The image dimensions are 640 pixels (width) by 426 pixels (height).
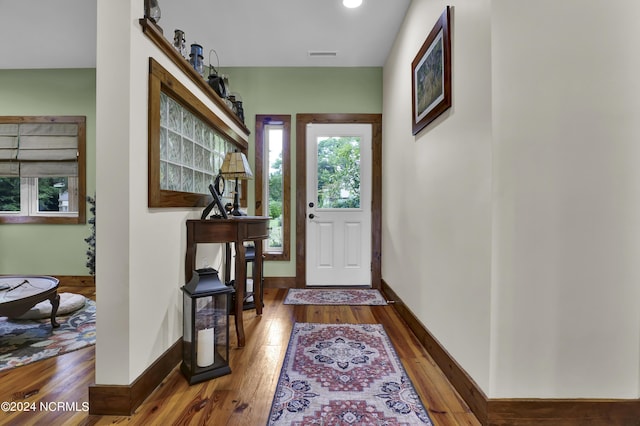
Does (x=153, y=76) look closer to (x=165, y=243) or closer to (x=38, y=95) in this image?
Answer: (x=165, y=243)

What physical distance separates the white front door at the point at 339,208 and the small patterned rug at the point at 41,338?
217cm

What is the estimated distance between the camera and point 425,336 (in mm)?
2002

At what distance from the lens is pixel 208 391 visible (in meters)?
1.51

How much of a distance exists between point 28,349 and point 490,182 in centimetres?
290

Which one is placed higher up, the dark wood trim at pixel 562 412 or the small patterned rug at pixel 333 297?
the dark wood trim at pixel 562 412

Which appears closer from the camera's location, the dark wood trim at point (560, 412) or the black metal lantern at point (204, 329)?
the dark wood trim at point (560, 412)

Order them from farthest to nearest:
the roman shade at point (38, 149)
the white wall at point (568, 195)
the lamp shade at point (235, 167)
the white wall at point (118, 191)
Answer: the roman shade at point (38, 149)
the lamp shade at point (235, 167)
the white wall at point (118, 191)
the white wall at point (568, 195)

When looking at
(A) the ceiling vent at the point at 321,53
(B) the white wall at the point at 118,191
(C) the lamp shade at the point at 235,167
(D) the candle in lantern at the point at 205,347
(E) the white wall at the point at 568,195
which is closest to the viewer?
(E) the white wall at the point at 568,195

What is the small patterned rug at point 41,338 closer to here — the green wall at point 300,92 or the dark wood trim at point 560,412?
the green wall at point 300,92

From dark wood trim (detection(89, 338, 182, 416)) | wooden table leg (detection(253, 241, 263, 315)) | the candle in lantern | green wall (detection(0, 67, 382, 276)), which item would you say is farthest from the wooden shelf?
dark wood trim (detection(89, 338, 182, 416))

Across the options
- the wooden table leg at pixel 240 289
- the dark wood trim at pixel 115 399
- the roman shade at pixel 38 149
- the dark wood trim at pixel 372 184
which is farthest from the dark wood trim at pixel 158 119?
the roman shade at pixel 38 149

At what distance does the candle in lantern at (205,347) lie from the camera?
1.61m

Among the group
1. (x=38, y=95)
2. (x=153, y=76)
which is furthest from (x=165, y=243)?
(x=38, y=95)

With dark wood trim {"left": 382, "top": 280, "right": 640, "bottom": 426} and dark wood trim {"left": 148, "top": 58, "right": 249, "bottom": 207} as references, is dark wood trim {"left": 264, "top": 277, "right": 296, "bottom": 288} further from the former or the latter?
dark wood trim {"left": 382, "top": 280, "right": 640, "bottom": 426}
